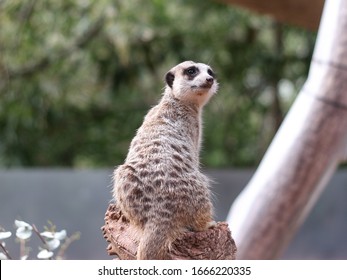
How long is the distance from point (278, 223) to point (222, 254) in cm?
135

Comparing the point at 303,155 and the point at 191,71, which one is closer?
the point at 191,71

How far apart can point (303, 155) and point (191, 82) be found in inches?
45.2

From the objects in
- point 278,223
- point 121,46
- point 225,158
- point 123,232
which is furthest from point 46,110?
point 123,232

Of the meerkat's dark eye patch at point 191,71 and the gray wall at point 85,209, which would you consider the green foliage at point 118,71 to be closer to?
the gray wall at point 85,209

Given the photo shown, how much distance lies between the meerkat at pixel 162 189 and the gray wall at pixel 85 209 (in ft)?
7.23

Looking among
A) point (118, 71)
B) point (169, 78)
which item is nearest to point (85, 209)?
point (118, 71)

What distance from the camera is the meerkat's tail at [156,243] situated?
4.31ft

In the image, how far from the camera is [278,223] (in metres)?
2.67

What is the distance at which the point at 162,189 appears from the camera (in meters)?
1.33

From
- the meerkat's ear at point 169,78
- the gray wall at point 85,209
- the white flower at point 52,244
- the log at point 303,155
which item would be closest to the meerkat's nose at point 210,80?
the meerkat's ear at point 169,78

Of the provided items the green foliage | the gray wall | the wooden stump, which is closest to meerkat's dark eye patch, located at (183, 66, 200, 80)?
the wooden stump

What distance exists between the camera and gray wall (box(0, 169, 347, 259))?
3.71 meters

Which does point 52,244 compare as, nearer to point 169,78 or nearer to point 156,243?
point 156,243
